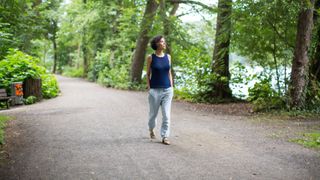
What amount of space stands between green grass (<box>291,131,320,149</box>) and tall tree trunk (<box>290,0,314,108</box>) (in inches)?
140

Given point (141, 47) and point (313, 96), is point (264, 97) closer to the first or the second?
point (313, 96)

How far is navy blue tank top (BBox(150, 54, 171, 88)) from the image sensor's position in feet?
25.1

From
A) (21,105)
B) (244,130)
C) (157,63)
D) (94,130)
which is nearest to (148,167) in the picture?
(157,63)

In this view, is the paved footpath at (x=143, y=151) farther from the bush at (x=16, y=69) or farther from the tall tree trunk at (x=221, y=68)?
the tall tree trunk at (x=221, y=68)

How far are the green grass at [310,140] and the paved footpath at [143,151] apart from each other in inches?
10.6

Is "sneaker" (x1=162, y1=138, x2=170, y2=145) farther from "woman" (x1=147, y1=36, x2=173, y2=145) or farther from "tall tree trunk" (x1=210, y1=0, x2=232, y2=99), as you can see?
"tall tree trunk" (x1=210, y1=0, x2=232, y2=99)

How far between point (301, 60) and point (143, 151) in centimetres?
743

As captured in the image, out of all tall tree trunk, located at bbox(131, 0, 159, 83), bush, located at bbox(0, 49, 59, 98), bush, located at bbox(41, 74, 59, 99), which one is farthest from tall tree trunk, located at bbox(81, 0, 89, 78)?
bush, located at bbox(0, 49, 59, 98)

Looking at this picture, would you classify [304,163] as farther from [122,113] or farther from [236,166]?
[122,113]

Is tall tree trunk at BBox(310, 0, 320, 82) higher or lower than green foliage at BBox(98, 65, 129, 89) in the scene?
higher

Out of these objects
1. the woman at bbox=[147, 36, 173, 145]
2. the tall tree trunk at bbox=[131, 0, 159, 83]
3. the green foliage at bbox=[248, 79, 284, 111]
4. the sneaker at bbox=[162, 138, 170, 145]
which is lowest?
the sneaker at bbox=[162, 138, 170, 145]

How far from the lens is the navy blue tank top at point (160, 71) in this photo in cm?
764

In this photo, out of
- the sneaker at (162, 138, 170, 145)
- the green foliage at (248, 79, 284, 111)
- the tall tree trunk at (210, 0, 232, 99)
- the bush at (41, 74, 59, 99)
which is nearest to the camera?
the sneaker at (162, 138, 170, 145)

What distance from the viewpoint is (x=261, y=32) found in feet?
46.3
